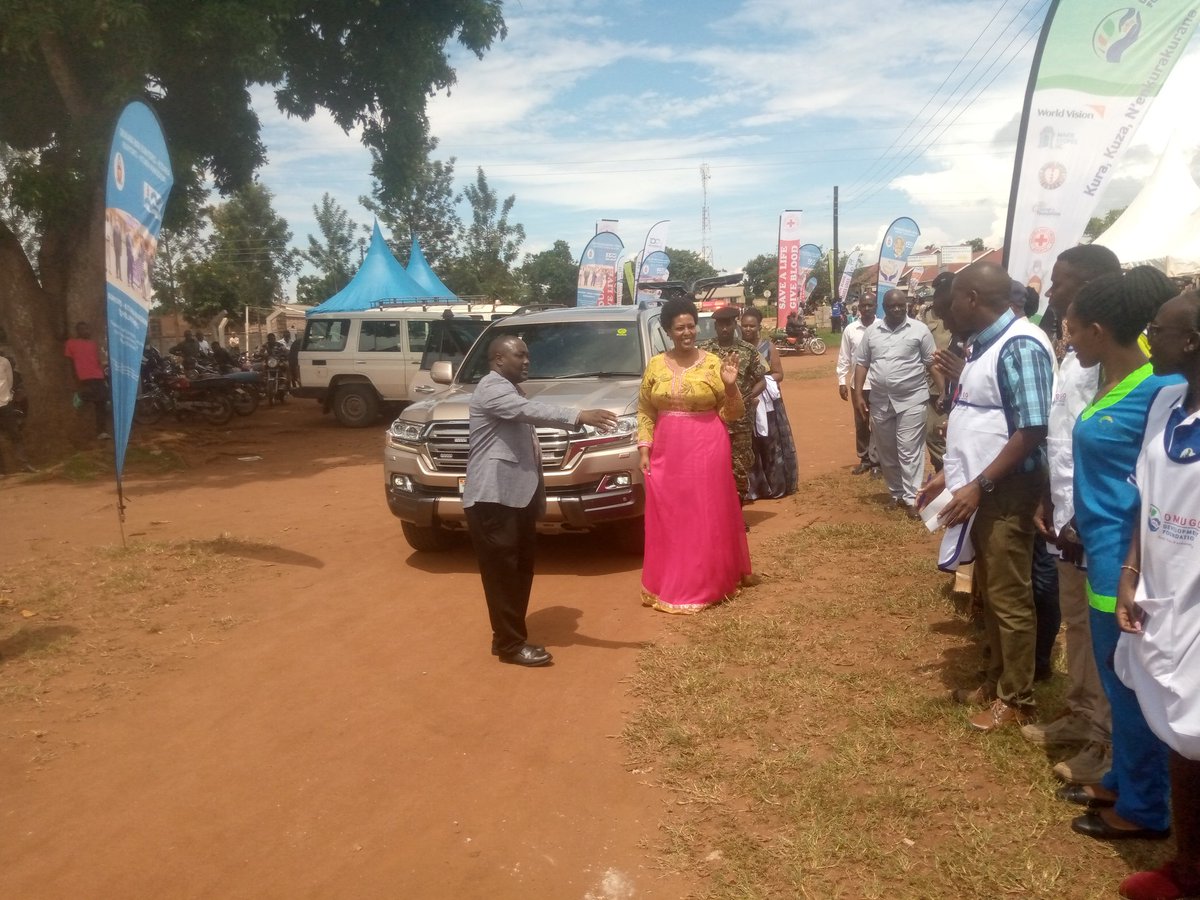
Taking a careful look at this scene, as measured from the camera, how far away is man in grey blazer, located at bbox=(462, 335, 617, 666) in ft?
15.7

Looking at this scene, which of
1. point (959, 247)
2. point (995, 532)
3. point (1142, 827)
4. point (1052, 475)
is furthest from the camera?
point (959, 247)

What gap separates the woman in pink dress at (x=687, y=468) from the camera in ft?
18.4

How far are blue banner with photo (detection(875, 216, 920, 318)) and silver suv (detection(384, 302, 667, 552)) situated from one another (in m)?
17.3

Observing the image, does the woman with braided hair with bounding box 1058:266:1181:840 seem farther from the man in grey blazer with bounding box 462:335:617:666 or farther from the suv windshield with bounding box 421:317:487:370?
the suv windshield with bounding box 421:317:487:370

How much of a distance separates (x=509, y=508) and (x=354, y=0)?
11001mm

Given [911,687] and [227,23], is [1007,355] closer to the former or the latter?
[911,687]

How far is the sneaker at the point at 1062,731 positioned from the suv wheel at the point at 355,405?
14.1 meters

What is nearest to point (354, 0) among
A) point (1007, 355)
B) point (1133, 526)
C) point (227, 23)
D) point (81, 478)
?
point (227, 23)

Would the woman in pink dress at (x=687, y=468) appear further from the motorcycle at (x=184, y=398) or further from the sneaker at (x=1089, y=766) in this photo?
the motorcycle at (x=184, y=398)

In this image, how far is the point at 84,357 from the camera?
12352 millimetres

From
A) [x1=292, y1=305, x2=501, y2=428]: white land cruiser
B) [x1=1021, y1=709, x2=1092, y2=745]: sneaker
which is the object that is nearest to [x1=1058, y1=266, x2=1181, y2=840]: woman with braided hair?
[x1=1021, y1=709, x2=1092, y2=745]: sneaker

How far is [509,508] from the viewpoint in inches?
191

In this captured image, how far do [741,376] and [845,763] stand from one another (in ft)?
12.1

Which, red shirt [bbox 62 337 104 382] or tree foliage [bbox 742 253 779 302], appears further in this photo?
tree foliage [bbox 742 253 779 302]
